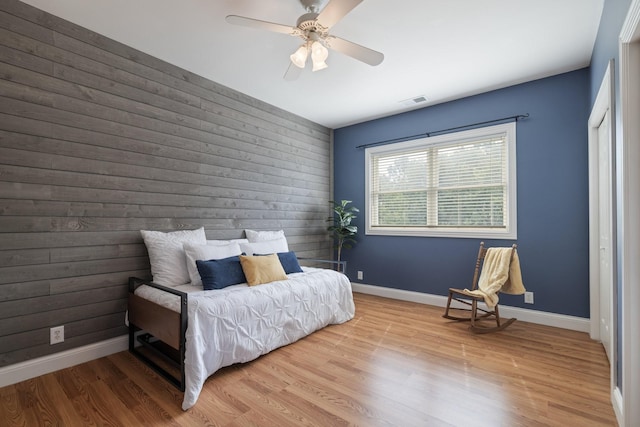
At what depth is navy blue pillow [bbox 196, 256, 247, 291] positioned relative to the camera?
2654 millimetres

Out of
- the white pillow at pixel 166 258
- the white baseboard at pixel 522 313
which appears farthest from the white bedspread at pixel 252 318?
the white baseboard at pixel 522 313

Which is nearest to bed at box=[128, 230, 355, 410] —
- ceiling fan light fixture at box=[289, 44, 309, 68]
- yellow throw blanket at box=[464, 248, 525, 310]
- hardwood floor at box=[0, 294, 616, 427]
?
hardwood floor at box=[0, 294, 616, 427]

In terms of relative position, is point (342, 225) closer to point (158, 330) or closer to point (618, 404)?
point (158, 330)

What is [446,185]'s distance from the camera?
402 centimetres

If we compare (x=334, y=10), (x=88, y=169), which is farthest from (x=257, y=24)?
(x=88, y=169)

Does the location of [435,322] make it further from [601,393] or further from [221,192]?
[221,192]

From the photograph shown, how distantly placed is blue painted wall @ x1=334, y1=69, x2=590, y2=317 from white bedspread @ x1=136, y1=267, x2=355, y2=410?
1575 mm

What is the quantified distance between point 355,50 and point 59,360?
10.6 feet

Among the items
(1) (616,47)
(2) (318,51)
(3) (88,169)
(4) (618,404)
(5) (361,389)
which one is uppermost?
(2) (318,51)

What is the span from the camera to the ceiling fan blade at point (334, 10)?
1.75 m

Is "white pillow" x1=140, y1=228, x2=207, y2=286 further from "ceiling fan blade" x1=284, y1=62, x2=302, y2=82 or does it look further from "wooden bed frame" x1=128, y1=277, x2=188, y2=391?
"ceiling fan blade" x1=284, y1=62, x2=302, y2=82

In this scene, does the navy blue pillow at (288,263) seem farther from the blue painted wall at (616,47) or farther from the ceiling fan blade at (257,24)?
the blue painted wall at (616,47)

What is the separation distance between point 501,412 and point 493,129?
3016 mm

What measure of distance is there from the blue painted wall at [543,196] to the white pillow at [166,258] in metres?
2.99
